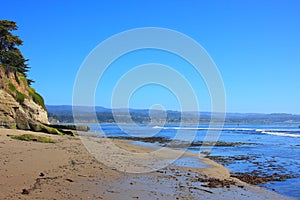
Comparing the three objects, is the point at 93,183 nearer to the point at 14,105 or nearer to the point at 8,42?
the point at 14,105

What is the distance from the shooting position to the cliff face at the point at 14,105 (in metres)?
28.8

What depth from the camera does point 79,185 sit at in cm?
843

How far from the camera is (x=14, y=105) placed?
Answer: 101ft

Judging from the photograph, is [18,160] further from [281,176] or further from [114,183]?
[281,176]

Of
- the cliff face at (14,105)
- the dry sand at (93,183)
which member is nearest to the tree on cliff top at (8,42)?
the cliff face at (14,105)

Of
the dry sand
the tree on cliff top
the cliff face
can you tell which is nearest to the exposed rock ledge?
the cliff face


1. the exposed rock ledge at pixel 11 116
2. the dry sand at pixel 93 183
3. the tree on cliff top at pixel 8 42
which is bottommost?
the dry sand at pixel 93 183

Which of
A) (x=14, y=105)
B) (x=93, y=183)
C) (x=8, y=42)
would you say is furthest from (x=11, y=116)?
(x=93, y=183)

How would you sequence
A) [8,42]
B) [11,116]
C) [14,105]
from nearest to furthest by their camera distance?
[11,116] < [14,105] < [8,42]

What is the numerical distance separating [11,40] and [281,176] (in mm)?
37926

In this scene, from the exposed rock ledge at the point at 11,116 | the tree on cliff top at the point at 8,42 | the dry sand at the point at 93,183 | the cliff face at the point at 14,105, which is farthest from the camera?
the tree on cliff top at the point at 8,42

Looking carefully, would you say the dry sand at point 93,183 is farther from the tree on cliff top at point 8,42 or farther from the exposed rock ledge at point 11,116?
the tree on cliff top at point 8,42

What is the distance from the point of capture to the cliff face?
28797 mm

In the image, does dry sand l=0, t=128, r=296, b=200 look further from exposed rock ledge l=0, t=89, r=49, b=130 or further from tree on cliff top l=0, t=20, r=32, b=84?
tree on cliff top l=0, t=20, r=32, b=84
